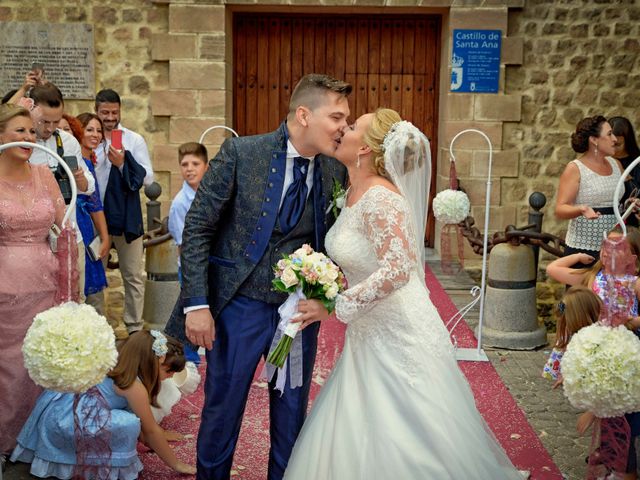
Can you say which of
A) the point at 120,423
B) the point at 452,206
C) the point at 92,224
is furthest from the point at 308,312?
the point at 92,224

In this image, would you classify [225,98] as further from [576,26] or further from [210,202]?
[210,202]

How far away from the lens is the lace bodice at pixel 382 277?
3.51m

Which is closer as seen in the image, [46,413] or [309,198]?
[309,198]

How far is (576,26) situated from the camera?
922 centimetres

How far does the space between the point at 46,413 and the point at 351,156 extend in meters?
1.98

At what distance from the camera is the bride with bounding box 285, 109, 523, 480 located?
3.44 m

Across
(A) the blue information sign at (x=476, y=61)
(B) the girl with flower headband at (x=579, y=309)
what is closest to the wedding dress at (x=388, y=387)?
(B) the girl with flower headband at (x=579, y=309)

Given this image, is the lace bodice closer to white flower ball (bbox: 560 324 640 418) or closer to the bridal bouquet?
the bridal bouquet

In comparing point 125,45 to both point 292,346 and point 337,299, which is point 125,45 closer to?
point 292,346

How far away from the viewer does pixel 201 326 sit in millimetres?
3568

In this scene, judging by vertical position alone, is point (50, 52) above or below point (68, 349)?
above

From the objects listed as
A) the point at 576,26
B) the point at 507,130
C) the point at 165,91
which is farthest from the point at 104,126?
the point at 576,26

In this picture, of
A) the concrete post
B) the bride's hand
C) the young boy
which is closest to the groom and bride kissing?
the bride's hand

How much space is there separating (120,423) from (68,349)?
96 centimetres
